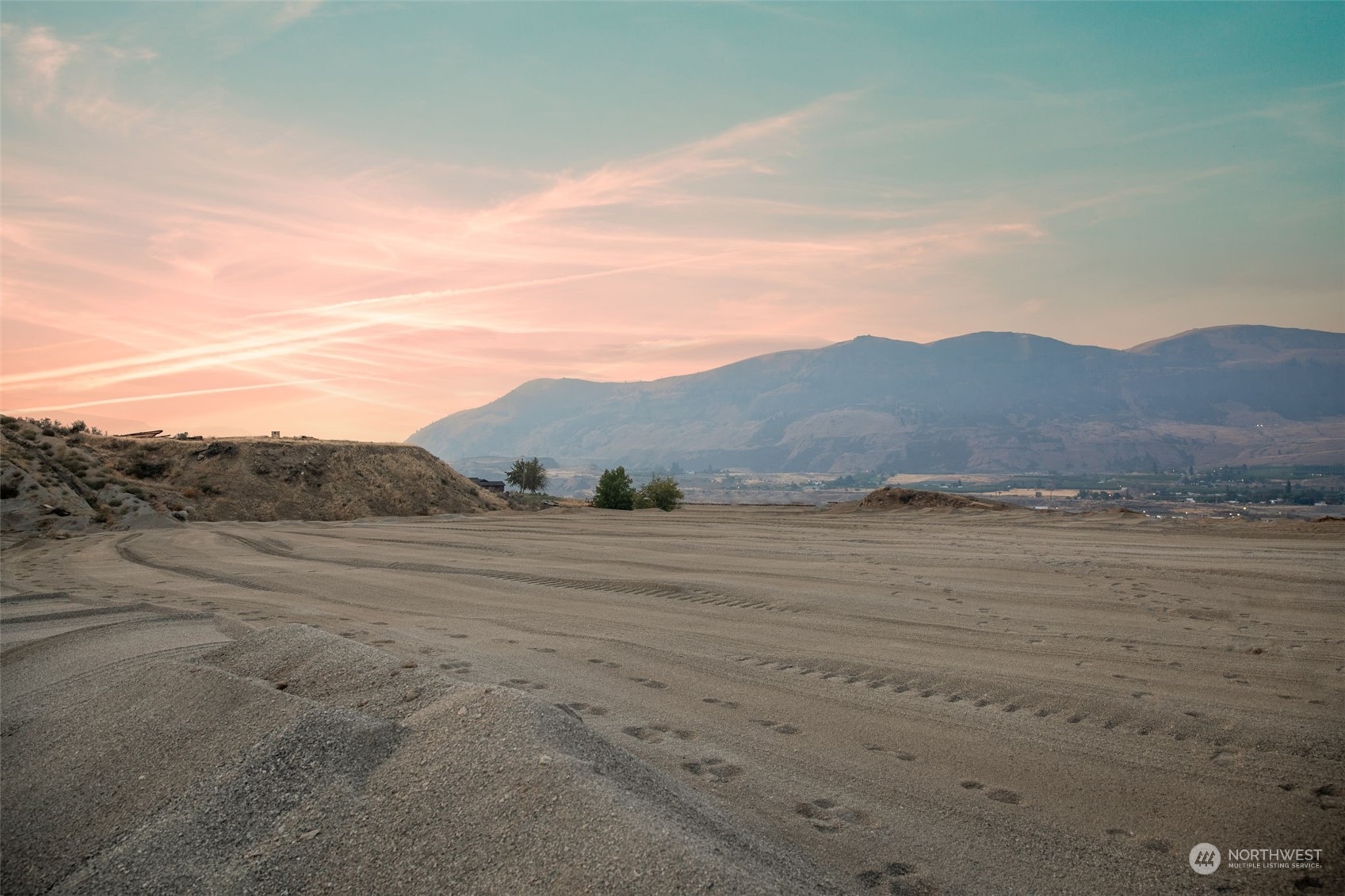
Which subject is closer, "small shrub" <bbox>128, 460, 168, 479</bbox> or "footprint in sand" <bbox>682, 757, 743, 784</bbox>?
"footprint in sand" <bbox>682, 757, 743, 784</bbox>

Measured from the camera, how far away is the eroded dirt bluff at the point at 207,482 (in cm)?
2725

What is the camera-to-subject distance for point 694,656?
7.89 m

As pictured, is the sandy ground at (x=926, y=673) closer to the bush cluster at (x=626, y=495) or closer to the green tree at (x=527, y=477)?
the bush cluster at (x=626, y=495)

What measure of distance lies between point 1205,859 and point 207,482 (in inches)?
1627

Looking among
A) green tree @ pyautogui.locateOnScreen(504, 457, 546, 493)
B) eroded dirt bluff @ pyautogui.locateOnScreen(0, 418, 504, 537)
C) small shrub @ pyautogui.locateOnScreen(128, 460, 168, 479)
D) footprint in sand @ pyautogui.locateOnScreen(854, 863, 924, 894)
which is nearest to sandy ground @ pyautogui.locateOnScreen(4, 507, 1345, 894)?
footprint in sand @ pyautogui.locateOnScreen(854, 863, 924, 894)

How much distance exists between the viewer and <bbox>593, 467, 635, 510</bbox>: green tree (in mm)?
46625

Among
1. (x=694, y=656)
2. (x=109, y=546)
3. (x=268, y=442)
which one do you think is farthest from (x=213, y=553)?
(x=268, y=442)

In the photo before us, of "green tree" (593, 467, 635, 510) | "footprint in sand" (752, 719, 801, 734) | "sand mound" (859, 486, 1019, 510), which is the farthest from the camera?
"green tree" (593, 467, 635, 510)

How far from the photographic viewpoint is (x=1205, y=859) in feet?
12.7

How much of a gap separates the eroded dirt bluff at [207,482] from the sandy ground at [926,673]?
11.9 metres

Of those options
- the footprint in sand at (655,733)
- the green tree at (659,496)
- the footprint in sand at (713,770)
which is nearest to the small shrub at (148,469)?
the green tree at (659,496)

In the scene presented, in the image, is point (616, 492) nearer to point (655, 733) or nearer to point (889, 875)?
point (655, 733)

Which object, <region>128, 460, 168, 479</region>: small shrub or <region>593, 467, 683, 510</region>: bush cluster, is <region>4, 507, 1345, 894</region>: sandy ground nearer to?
<region>128, 460, 168, 479</region>: small shrub

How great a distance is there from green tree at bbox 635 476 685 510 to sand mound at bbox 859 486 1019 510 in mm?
13583
